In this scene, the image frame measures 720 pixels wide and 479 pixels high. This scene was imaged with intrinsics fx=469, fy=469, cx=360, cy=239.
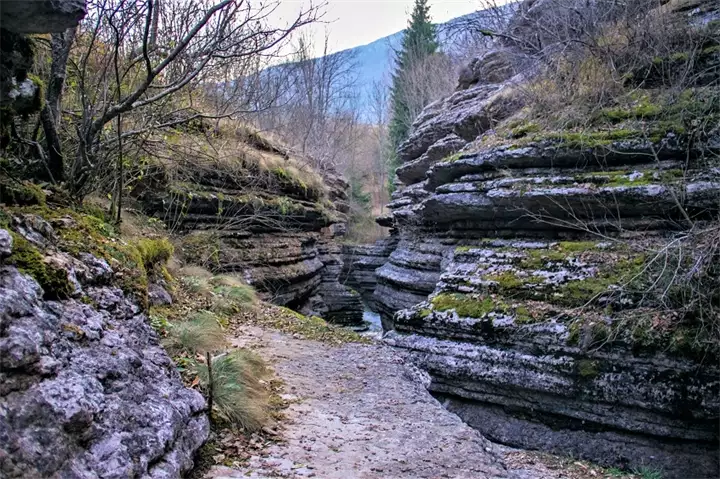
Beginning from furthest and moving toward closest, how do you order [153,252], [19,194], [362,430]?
[153,252] < [362,430] < [19,194]

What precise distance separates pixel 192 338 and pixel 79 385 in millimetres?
1934

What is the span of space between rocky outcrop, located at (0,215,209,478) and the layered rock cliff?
346cm

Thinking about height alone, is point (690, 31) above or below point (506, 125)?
above

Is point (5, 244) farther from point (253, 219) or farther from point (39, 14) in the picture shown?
point (253, 219)

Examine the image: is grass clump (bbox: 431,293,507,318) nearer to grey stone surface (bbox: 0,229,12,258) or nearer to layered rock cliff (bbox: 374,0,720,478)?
layered rock cliff (bbox: 374,0,720,478)

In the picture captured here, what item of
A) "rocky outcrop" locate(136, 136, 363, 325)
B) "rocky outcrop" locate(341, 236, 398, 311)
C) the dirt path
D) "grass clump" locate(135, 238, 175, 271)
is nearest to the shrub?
the dirt path

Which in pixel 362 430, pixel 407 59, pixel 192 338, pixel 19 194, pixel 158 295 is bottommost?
pixel 362 430

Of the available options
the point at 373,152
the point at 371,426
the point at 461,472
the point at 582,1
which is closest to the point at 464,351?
the point at 371,426

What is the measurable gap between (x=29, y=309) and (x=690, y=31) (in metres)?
7.95

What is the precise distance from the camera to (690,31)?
20.8 ft

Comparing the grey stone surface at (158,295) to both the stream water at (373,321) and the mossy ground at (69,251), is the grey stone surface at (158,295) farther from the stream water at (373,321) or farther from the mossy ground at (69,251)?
the stream water at (373,321)

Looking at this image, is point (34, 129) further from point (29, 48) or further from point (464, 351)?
point (464, 351)

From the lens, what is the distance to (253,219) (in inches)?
371

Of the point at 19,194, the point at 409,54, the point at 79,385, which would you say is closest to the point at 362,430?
the point at 79,385
